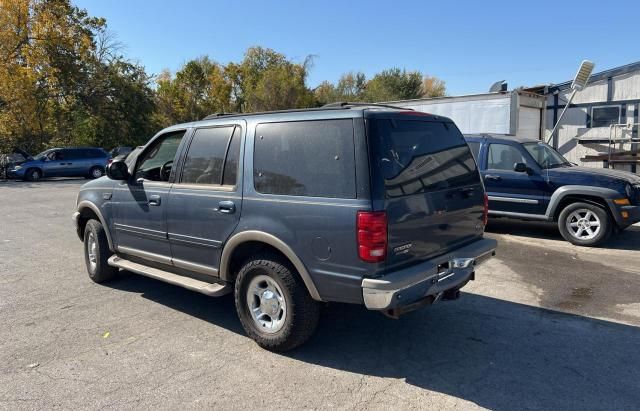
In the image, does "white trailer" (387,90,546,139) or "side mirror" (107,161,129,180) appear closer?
"side mirror" (107,161,129,180)

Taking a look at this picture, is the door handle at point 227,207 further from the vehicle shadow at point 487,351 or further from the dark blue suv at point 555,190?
the dark blue suv at point 555,190

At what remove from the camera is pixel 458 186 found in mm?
4324

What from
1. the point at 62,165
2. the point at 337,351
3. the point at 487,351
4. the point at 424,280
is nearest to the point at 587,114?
the point at 487,351

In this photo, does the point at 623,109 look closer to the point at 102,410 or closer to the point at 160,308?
the point at 160,308

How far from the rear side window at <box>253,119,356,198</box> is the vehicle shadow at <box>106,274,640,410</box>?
142 cm

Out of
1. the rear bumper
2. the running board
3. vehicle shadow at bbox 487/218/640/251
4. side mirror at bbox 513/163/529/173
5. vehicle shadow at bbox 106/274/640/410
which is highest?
side mirror at bbox 513/163/529/173

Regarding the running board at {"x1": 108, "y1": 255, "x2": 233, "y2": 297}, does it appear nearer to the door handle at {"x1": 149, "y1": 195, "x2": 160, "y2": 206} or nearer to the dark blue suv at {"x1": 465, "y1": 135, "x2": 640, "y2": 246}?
the door handle at {"x1": 149, "y1": 195, "x2": 160, "y2": 206}

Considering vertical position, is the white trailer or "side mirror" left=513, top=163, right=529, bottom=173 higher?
the white trailer

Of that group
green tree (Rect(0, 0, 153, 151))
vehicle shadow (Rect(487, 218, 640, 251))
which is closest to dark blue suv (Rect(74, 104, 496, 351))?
→ vehicle shadow (Rect(487, 218, 640, 251))

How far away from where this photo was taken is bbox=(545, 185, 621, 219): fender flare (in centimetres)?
771

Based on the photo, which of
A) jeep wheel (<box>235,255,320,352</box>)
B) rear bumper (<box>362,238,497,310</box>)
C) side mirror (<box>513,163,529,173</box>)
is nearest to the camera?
rear bumper (<box>362,238,497,310</box>)

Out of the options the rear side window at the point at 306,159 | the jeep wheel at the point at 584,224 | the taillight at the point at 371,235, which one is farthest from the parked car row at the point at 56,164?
the taillight at the point at 371,235

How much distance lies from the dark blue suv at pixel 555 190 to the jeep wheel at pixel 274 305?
6.01 meters

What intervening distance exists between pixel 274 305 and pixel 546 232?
23.4 feet
